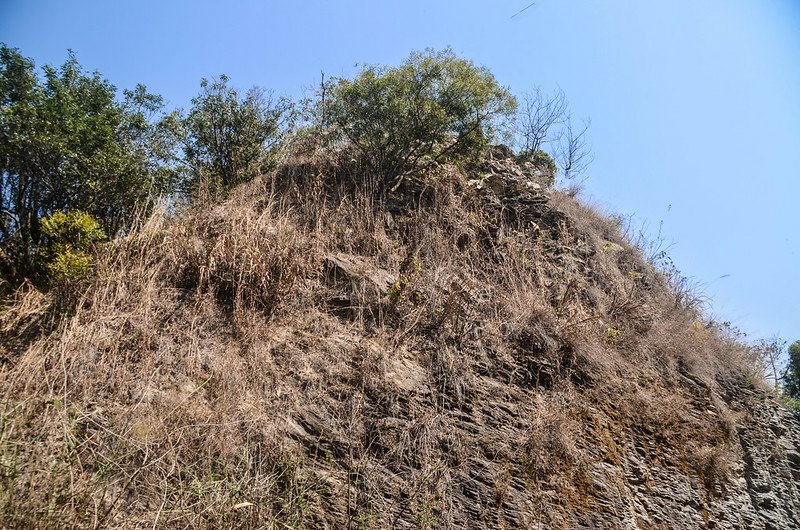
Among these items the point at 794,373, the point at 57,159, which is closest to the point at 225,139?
the point at 57,159

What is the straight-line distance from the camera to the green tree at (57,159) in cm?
614

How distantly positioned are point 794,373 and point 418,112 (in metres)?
17.7

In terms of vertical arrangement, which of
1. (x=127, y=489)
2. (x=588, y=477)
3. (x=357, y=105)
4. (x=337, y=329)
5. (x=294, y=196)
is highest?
(x=357, y=105)

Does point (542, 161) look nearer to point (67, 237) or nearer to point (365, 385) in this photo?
point (365, 385)

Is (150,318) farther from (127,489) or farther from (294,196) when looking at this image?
(294,196)

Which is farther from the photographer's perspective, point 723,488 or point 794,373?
point 794,373

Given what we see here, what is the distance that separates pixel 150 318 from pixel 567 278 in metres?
6.52

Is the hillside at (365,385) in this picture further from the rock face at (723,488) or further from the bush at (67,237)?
the bush at (67,237)

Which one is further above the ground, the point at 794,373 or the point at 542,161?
the point at 542,161

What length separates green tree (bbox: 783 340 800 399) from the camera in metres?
16.9

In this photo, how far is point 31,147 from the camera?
6203 mm

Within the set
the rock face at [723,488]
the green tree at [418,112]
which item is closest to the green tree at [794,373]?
the rock face at [723,488]

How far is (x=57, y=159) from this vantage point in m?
6.45

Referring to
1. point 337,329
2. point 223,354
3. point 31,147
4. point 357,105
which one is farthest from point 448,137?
point 31,147
